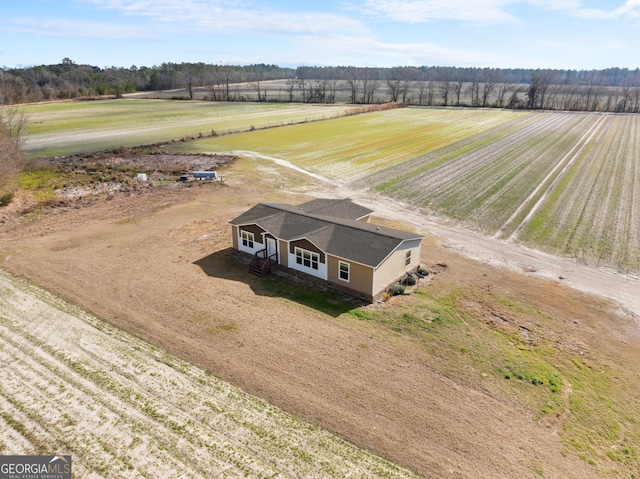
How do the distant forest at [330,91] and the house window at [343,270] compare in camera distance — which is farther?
the distant forest at [330,91]

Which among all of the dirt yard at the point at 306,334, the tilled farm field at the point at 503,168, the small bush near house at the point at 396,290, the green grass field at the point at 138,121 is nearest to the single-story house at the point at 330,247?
the small bush near house at the point at 396,290

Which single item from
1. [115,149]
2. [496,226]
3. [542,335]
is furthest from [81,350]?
[115,149]

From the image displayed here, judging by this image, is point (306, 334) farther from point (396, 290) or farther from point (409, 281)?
point (409, 281)

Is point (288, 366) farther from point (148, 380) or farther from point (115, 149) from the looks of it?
point (115, 149)

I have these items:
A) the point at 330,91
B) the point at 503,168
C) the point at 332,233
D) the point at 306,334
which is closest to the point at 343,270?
the point at 332,233

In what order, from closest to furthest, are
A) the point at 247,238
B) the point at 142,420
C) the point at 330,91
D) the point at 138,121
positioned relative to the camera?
the point at 142,420
the point at 247,238
the point at 138,121
the point at 330,91

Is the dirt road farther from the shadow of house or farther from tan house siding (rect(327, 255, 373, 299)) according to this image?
the shadow of house

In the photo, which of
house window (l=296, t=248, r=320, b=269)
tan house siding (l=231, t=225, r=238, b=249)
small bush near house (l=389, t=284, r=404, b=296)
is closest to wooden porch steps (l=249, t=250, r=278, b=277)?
house window (l=296, t=248, r=320, b=269)

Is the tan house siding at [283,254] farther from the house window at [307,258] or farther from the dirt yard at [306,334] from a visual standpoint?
the dirt yard at [306,334]
